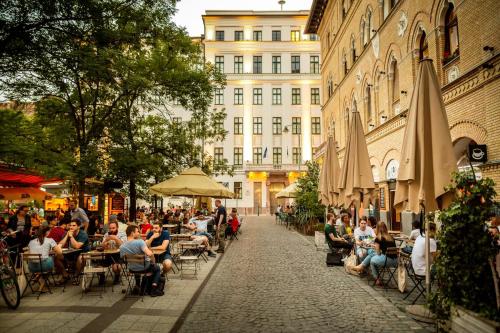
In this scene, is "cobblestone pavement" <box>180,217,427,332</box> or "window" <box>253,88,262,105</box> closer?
"cobblestone pavement" <box>180,217,427,332</box>

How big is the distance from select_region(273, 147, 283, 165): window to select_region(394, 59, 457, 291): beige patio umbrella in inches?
1672

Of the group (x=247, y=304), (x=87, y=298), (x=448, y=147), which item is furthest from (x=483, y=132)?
(x=87, y=298)

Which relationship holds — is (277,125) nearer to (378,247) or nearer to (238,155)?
(238,155)

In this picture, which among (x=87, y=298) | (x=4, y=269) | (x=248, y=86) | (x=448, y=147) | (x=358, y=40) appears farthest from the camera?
(x=248, y=86)

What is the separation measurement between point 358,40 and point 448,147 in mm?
19514

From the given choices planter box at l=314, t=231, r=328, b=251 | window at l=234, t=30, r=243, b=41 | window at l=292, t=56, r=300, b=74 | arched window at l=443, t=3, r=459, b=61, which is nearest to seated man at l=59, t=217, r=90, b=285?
planter box at l=314, t=231, r=328, b=251

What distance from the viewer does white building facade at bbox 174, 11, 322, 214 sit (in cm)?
4891

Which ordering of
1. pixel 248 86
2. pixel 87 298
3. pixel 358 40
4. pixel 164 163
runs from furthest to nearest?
pixel 248 86, pixel 358 40, pixel 164 163, pixel 87 298

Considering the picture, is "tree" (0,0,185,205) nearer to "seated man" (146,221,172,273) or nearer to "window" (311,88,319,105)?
"seated man" (146,221,172,273)

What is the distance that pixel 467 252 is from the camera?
4867 mm

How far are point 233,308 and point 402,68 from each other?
1422 centimetres

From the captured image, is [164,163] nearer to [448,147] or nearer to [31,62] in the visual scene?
[31,62]

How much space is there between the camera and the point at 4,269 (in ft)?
22.6

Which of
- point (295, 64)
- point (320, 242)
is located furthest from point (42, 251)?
point (295, 64)
